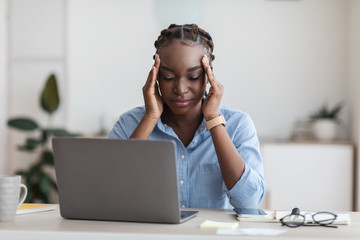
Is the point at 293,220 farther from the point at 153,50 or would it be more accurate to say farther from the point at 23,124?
the point at 23,124

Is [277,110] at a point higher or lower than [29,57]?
lower

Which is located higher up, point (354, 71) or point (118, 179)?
point (354, 71)

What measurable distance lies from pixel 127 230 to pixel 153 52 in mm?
3489

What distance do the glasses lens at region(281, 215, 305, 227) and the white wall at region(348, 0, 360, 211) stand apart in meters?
2.81

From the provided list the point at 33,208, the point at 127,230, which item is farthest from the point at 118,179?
the point at 33,208

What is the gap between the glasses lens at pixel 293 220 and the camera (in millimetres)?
1382

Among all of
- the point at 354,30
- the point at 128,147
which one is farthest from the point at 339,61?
the point at 128,147

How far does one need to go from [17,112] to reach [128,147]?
387 centimetres

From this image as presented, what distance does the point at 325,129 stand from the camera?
4.29m

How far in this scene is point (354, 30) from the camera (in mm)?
4273

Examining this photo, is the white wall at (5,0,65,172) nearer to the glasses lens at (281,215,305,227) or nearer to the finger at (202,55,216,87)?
the finger at (202,55,216,87)

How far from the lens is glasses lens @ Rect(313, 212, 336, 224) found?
4.66 ft

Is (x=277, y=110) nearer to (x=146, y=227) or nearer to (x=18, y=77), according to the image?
(x=18, y=77)

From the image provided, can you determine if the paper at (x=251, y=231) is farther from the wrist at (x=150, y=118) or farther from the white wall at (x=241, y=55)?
the white wall at (x=241, y=55)
